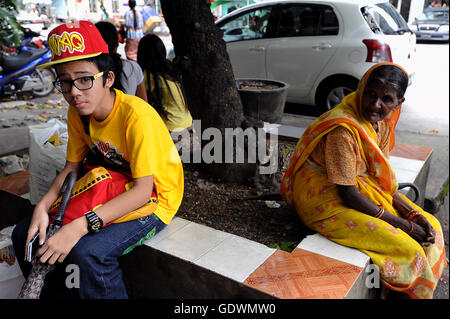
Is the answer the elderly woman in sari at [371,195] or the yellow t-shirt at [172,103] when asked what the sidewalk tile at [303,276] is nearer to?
the elderly woman in sari at [371,195]

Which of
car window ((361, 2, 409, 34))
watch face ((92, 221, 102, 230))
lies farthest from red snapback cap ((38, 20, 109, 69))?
car window ((361, 2, 409, 34))

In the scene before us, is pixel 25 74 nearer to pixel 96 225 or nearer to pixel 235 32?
pixel 235 32

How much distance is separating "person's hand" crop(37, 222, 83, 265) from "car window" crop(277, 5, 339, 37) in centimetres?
507

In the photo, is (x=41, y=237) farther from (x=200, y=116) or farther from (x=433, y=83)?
(x=433, y=83)

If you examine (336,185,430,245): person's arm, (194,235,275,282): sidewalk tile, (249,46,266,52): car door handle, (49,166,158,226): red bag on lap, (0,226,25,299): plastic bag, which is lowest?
(0,226,25,299): plastic bag

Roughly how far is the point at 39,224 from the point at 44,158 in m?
0.98

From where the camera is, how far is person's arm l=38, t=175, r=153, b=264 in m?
1.65

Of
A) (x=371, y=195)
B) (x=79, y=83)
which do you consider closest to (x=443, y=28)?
(x=371, y=195)

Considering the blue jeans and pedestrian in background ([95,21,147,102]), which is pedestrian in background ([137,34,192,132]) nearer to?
pedestrian in background ([95,21,147,102])

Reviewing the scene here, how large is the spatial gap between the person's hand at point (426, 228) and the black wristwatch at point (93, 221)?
1.69 meters

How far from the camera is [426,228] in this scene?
2148 millimetres

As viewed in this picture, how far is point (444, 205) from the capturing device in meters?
4.23
